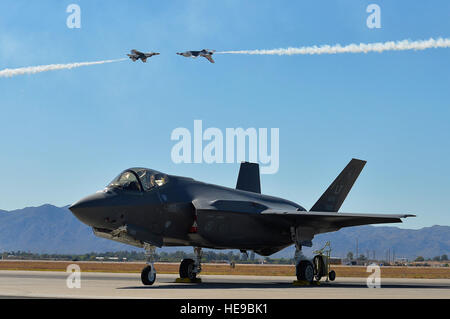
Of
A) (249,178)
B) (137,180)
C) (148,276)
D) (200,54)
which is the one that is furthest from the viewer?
(200,54)

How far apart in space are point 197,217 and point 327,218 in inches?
231

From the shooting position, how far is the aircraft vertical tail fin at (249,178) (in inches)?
1345

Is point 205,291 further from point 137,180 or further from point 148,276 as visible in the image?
point 137,180

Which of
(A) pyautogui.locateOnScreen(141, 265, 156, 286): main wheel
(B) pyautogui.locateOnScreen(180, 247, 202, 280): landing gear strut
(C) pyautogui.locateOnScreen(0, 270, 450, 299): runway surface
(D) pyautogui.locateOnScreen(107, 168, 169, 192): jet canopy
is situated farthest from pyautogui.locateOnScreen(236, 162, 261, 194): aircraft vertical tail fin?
(A) pyautogui.locateOnScreen(141, 265, 156, 286): main wheel

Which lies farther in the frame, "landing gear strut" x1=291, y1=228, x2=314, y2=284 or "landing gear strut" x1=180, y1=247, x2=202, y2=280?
"landing gear strut" x1=180, y1=247, x2=202, y2=280

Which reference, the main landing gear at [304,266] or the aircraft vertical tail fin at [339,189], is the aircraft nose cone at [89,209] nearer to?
the main landing gear at [304,266]

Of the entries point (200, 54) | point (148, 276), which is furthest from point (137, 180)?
point (200, 54)

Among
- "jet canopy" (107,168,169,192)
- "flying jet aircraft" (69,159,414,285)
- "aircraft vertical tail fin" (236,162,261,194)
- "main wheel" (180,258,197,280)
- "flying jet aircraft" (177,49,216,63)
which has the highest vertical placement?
"flying jet aircraft" (177,49,216,63)

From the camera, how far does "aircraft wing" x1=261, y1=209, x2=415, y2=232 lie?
2600cm

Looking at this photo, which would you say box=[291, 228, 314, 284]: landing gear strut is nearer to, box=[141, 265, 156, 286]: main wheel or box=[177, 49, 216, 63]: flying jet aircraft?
box=[141, 265, 156, 286]: main wheel

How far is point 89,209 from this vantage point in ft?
70.9

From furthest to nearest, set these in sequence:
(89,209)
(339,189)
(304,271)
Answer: (339,189), (304,271), (89,209)

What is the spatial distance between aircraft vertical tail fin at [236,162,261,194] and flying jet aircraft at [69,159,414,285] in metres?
3.08
